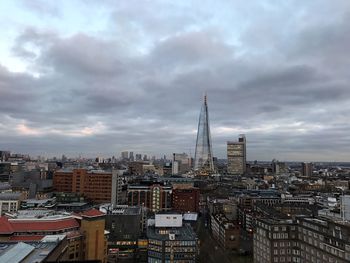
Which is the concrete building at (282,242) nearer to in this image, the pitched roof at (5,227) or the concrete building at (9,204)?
the pitched roof at (5,227)

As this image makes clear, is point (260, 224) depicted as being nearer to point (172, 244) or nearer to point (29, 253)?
point (172, 244)

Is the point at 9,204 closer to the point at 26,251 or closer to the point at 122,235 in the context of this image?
the point at 122,235

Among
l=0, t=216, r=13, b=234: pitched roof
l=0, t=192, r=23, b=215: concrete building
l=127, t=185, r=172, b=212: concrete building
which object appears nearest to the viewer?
l=0, t=216, r=13, b=234: pitched roof

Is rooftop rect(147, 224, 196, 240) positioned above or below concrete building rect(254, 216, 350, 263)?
below

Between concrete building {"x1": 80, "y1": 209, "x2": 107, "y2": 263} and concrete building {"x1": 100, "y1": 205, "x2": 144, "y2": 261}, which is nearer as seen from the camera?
concrete building {"x1": 80, "y1": 209, "x2": 107, "y2": 263}

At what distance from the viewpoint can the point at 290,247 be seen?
46.7 m

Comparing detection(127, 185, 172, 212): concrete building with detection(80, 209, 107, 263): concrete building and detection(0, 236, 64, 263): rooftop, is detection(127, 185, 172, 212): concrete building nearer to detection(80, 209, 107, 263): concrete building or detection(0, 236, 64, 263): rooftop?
detection(80, 209, 107, 263): concrete building

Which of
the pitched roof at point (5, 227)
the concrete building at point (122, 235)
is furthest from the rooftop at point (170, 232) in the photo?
the pitched roof at point (5, 227)

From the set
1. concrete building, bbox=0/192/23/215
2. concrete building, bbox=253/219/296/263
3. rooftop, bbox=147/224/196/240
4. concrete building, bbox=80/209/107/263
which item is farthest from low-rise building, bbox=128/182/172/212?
concrete building, bbox=253/219/296/263

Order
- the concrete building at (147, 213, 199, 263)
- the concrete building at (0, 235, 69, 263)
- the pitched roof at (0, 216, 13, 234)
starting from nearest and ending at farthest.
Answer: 1. the concrete building at (0, 235, 69, 263)
2. the pitched roof at (0, 216, 13, 234)
3. the concrete building at (147, 213, 199, 263)

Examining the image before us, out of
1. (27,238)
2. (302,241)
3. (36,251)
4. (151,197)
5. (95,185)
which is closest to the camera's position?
(36,251)

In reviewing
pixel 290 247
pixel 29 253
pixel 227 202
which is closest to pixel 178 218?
pixel 290 247

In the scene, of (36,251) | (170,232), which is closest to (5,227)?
(36,251)

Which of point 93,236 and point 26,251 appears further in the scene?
point 93,236
